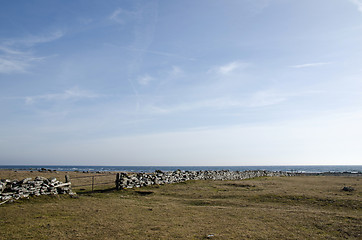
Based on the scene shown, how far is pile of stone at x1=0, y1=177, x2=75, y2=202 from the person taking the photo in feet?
47.0

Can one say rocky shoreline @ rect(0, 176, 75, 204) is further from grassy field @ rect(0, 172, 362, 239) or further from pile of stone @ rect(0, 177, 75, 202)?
grassy field @ rect(0, 172, 362, 239)

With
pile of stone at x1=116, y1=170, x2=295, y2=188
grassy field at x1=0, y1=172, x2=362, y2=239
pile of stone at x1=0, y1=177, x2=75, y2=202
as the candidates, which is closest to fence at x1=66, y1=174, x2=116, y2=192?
pile of stone at x1=116, y1=170, x2=295, y2=188

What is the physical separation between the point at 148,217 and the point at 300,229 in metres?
6.42

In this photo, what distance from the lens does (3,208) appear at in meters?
Result: 12.8

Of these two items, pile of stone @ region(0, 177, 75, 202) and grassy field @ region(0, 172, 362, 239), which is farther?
pile of stone @ region(0, 177, 75, 202)

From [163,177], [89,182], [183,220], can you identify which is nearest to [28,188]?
[183,220]

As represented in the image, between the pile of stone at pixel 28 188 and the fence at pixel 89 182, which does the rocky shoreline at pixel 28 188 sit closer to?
the pile of stone at pixel 28 188

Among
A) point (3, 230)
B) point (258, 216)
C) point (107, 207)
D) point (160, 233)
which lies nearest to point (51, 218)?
point (3, 230)

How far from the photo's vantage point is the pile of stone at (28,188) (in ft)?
47.0

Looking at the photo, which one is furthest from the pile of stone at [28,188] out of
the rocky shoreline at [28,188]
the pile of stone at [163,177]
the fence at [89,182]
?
the pile of stone at [163,177]

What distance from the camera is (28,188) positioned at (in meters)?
15.2

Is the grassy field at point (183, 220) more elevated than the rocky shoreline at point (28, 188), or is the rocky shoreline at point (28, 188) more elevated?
the rocky shoreline at point (28, 188)

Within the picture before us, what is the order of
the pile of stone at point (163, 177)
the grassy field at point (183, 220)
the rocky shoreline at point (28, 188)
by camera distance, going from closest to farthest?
the grassy field at point (183, 220) < the rocky shoreline at point (28, 188) < the pile of stone at point (163, 177)

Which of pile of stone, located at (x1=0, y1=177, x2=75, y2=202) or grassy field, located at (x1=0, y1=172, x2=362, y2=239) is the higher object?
pile of stone, located at (x1=0, y1=177, x2=75, y2=202)
